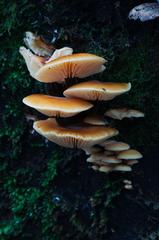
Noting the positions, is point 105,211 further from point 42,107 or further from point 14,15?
point 14,15

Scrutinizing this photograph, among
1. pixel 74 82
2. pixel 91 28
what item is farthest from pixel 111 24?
pixel 74 82

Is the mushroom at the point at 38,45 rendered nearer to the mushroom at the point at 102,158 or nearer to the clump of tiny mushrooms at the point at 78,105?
the clump of tiny mushrooms at the point at 78,105

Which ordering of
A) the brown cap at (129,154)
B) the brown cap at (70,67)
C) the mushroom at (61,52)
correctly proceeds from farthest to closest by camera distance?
1. the brown cap at (129,154)
2. the mushroom at (61,52)
3. the brown cap at (70,67)

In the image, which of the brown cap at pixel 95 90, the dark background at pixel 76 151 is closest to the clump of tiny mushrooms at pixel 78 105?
the brown cap at pixel 95 90

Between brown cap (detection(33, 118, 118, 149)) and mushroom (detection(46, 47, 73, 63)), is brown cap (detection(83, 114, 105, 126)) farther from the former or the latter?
mushroom (detection(46, 47, 73, 63))

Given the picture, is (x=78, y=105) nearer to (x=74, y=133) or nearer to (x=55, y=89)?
(x=74, y=133)

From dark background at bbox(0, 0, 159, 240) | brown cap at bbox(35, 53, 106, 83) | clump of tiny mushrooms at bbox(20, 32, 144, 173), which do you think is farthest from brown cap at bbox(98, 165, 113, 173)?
brown cap at bbox(35, 53, 106, 83)
